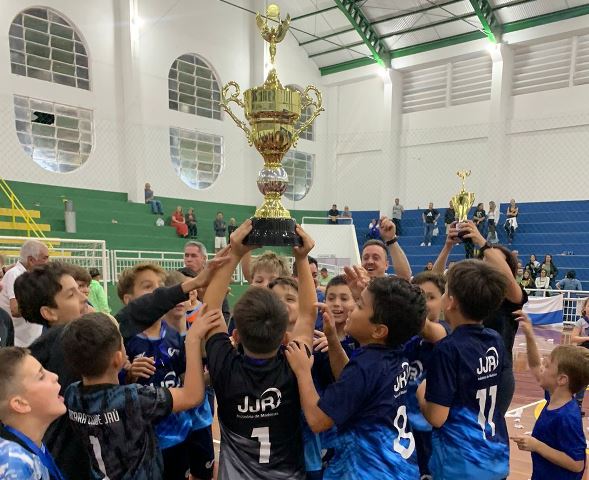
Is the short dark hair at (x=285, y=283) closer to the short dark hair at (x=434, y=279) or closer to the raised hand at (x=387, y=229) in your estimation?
the short dark hair at (x=434, y=279)

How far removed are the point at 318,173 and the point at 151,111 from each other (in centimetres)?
788

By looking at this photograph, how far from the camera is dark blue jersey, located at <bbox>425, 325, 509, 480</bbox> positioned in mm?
1899

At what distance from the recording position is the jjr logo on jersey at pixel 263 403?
1.69 meters

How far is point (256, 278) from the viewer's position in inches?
123

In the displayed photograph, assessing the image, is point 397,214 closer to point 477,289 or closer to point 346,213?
point 346,213

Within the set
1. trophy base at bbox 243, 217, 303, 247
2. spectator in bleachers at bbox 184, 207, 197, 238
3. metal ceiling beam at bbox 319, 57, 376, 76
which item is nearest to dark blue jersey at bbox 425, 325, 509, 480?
trophy base at bbox 243, 217, 303, 247

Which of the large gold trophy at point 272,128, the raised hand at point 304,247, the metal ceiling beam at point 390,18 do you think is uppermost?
the metal ceiling beam at point 390,18

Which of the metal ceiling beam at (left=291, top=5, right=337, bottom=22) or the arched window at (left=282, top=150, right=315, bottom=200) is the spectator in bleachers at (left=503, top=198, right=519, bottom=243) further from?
the metal ceiling beam at (left=291, top=5, right=337, bottom=22)

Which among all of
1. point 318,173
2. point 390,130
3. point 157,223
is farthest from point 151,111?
point 390,130

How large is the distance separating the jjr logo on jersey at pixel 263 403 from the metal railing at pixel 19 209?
10606mm

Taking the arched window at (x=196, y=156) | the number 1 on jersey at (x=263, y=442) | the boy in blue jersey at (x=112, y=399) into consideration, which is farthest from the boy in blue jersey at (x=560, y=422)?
the arched window at (x=196, y=156)

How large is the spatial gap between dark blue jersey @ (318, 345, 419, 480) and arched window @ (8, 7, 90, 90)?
14.3m

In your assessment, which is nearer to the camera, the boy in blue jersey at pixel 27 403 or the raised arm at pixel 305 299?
the boy in blue jersey at pixel 27 403

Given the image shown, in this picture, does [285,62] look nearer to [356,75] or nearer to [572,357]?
[356,75]
